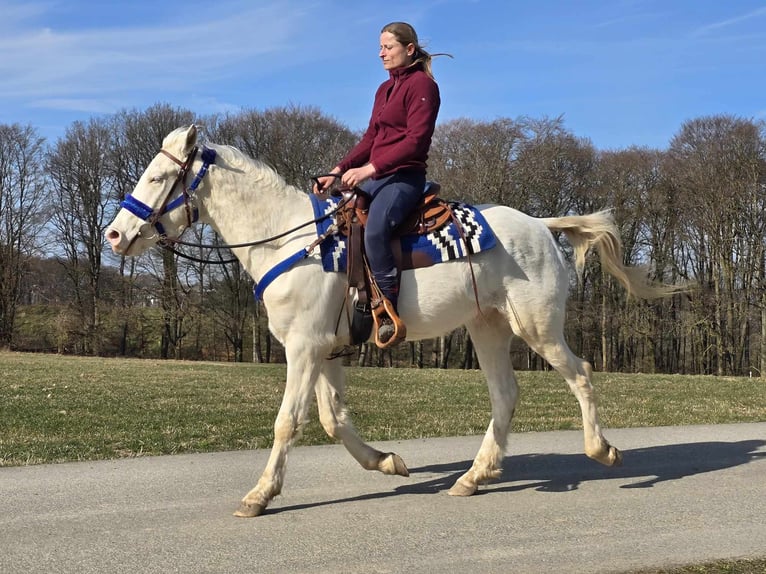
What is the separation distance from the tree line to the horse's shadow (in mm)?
24597

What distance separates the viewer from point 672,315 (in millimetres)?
39312

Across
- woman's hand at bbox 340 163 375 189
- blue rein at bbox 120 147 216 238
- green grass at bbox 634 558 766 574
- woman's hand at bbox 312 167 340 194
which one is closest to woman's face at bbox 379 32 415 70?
woman's hand at bbox 340 163 375 189

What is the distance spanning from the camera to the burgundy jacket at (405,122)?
223 inches

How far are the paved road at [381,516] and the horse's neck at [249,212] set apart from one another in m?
1.92

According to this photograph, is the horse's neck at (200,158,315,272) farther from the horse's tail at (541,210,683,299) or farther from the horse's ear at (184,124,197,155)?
the horse's tail at (541,210,683,299)

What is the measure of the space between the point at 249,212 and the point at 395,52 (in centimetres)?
169

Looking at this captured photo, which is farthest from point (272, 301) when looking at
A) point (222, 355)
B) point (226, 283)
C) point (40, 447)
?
point (222, 355)

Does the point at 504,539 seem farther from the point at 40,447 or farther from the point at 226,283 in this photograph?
the point at 226,283

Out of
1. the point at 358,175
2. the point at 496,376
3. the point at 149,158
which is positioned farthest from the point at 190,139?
the point at 149,158

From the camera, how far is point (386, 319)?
18.6ft

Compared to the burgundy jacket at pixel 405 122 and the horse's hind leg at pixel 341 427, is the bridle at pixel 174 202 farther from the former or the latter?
the horse's hind leg at pixel 341 427

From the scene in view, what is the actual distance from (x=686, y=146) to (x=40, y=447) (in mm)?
37873

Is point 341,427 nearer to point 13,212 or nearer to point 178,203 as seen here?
point 178,203

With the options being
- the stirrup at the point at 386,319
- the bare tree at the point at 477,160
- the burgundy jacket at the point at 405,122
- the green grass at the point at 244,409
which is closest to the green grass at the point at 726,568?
the stirrup at the point at 386,319
